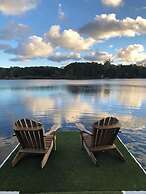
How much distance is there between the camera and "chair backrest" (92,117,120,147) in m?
6.13

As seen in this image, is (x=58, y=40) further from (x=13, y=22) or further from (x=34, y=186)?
(x=34, y=186)

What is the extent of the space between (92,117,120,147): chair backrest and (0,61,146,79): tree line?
89474 mm

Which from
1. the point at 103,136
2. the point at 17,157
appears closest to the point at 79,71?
the point at 103,136

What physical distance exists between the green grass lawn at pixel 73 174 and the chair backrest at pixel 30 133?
1.45 ft

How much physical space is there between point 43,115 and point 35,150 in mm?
8462

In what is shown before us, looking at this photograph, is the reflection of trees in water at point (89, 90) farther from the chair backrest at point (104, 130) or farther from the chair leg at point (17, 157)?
the chair leg at point (17, 157)

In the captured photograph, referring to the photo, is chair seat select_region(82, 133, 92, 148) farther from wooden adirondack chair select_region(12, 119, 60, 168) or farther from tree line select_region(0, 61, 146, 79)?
tree line select_region(0, 61, 146, 79)

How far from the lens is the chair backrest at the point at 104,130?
241 inches

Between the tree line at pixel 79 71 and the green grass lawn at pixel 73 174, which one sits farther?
the tree line at pixel 79 71

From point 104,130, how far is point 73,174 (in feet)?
4.00

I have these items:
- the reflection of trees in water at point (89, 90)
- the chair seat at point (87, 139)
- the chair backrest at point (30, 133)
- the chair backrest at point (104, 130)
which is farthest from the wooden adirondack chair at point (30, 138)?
the reflection of trees in water at point (89, 90)

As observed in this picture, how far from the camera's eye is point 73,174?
5520 mm

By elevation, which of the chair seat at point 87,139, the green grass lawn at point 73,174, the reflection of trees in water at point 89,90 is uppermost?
the chair seat at point 87,139

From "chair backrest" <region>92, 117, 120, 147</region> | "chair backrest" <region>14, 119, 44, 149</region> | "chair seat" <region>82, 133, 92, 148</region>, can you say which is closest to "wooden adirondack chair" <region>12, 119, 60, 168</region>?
"chair backrest" <region>14, 119, 44, 149</region>
